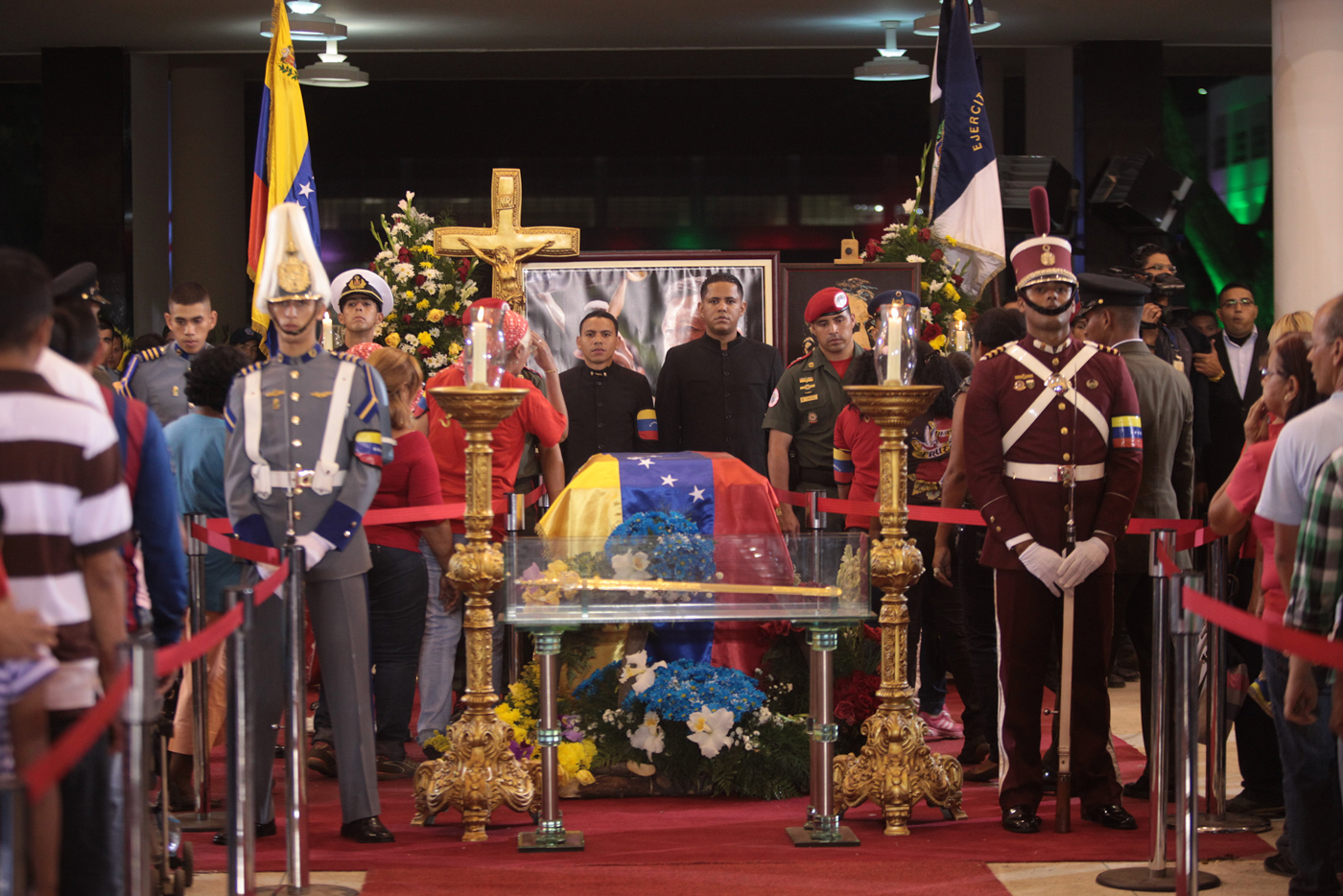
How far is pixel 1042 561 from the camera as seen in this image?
4457mm

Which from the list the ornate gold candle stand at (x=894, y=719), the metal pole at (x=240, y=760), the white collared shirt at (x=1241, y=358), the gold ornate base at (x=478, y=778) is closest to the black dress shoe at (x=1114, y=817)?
the ornate gold candle stand at (x=894, y=719)

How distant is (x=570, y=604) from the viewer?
4.43 metres

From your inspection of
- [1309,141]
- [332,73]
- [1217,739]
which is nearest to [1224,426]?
[1309,141]

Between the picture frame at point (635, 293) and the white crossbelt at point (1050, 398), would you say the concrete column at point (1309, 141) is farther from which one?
the white crossbelt at point (1050, 398)

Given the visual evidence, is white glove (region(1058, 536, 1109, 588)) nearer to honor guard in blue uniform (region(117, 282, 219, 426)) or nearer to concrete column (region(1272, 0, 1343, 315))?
honor guard in blue uniform (region(117, 282, 219, 426))

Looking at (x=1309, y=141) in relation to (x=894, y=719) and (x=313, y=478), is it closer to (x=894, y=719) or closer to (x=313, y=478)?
(x=894, y=719)

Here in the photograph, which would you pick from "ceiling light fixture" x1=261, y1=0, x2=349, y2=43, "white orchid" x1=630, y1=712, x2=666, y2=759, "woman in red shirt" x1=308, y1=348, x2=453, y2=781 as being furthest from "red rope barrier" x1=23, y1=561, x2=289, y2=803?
"ceiling light fixture" x1=261, y1=0, x2=349, y2=43

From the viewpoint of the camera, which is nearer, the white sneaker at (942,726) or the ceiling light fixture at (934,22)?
the white sneaker at (942,726)

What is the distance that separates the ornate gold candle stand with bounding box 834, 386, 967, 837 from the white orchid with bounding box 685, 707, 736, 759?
448mm

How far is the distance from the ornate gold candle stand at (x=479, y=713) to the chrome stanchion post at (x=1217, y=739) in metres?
2.14

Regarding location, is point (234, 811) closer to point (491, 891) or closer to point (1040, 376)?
point (491, 891)

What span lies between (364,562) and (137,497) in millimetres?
1303

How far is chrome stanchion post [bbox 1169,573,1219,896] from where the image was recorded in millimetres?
3498

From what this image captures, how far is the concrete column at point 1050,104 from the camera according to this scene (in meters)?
12.2
